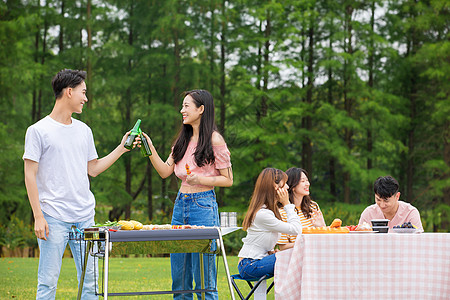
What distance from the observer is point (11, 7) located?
16812 mm

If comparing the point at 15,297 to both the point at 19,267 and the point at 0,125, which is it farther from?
the point at 0,125

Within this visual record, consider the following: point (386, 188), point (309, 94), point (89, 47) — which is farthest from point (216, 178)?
point (309, 94)

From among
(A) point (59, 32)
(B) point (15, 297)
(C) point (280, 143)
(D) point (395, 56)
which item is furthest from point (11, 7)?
(B) point (15, 297)

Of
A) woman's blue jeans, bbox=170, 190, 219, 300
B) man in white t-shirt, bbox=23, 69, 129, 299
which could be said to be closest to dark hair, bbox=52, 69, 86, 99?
man in white t-shirt, bbox=23, 69, 129, 299

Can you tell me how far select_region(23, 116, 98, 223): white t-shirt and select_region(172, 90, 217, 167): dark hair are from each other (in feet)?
2.52

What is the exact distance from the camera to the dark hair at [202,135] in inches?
167

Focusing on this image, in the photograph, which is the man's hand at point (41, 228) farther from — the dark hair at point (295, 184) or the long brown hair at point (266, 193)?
the dark hair at point (295, 184)

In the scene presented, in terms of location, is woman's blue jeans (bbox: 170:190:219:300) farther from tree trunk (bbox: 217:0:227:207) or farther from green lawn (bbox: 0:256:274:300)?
tree trunk (bbox: 217:0:227:207)

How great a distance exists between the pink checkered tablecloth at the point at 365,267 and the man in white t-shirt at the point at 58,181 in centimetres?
132

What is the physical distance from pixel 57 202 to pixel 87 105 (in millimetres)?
13479

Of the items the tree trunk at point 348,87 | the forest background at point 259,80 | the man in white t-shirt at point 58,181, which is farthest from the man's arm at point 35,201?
the tree trunk at point 348,87

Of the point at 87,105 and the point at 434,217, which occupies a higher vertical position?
the point at 87,105

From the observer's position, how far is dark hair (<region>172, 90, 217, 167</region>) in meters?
4.23

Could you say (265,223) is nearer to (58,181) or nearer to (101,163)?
(101,163)
